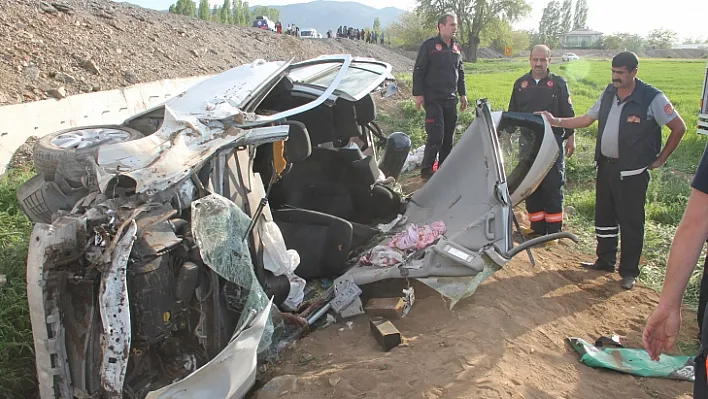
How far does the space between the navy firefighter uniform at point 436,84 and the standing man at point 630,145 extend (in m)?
2.25

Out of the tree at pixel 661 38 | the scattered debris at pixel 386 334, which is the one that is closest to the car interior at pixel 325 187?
the scattered debris at pixel 386 334

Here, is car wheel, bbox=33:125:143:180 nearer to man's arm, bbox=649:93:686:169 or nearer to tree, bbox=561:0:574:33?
man's arm, bbox=649:93:686:169

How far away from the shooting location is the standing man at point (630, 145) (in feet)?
13.6

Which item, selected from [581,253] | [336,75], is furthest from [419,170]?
[336,75]

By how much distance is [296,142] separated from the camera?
3.65m

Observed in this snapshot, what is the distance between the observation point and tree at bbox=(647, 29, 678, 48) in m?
77.5

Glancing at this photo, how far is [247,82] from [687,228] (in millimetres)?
A: 2877

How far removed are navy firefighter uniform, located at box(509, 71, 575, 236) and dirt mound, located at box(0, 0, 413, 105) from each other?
6148 millimetres

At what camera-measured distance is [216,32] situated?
20703 millimetres

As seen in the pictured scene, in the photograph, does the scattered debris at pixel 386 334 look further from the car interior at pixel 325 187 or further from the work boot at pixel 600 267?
the work boot at pixel 600 267

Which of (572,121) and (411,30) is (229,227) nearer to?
(572,121)

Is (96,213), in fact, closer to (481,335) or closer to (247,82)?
(247,82)

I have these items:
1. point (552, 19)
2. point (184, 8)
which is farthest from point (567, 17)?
point (184, 8)

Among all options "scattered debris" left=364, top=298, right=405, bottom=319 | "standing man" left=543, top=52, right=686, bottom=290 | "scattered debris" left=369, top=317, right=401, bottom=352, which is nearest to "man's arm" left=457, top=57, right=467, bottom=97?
"standing man" left=543, top=52, right=686, bottom=290
